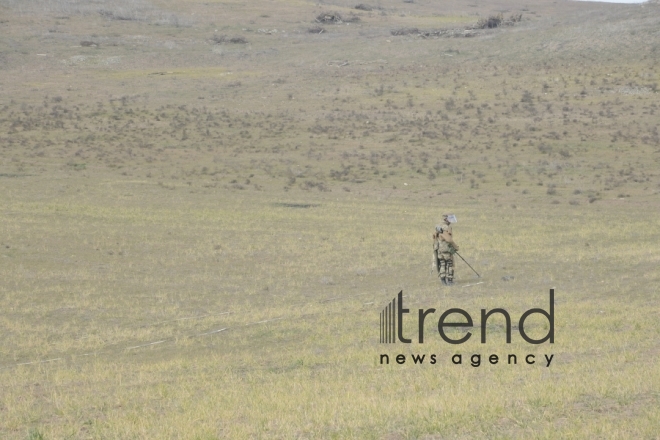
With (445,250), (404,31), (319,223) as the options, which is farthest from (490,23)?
(445,250)

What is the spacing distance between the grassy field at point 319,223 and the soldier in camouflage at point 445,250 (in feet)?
1.90

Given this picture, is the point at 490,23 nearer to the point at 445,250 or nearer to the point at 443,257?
the point at 443,257

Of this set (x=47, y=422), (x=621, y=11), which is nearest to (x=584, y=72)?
(x=621, y=11)

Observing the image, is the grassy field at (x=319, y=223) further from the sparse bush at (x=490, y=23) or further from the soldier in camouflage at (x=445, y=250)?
the sparse bush at (x=490, y=23)

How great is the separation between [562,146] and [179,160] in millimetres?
17888

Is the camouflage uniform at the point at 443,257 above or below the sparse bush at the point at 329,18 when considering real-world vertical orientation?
below

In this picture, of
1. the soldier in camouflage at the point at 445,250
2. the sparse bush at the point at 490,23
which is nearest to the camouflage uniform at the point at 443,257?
the soldier in camouflage at the point at 445,250

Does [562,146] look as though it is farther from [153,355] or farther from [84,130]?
[153,355]

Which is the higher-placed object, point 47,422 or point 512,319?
point 47,422

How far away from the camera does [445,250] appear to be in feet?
60.8

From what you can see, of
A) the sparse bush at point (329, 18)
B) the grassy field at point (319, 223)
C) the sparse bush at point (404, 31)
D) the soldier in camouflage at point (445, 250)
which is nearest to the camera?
the grassy field at point (319, 223)

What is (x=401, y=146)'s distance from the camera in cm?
4816

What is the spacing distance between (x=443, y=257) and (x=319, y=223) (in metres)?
11.7

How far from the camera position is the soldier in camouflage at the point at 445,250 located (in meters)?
18.4
